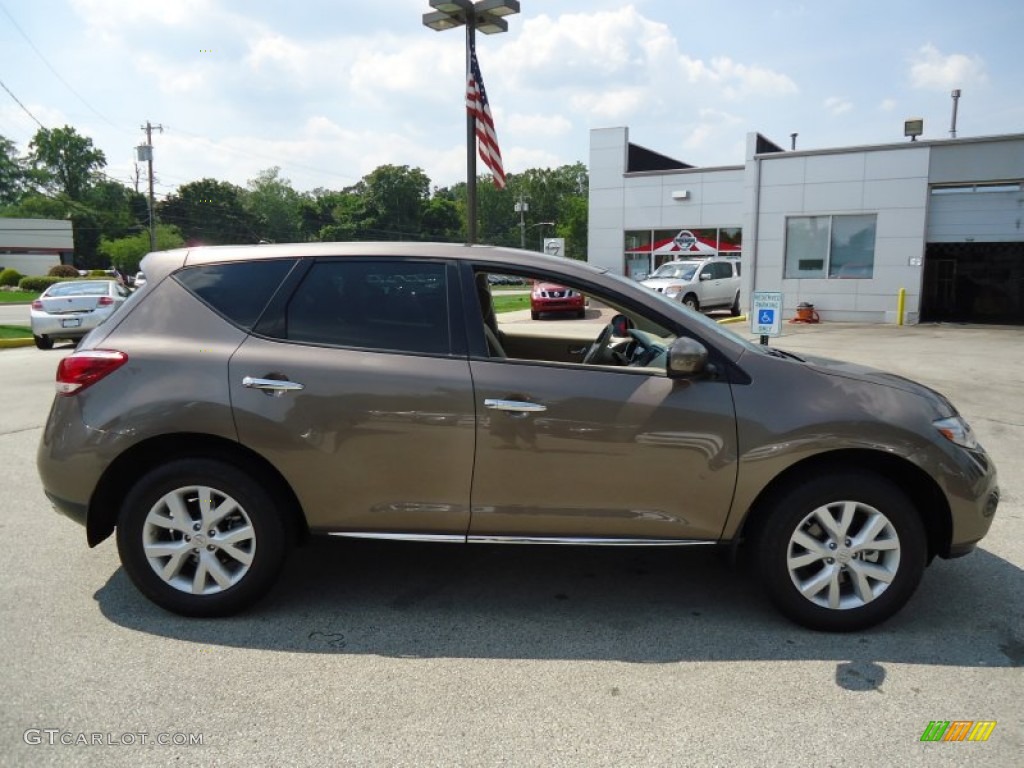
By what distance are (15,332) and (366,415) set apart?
1905 cm

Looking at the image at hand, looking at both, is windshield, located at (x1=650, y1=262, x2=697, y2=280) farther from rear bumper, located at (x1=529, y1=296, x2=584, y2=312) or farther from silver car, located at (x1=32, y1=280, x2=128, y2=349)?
silver car, located at (x1=32, y1=280, x2=128, y2=349)

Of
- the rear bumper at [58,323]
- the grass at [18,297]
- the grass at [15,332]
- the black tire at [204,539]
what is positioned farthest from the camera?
the grass at [18,297]

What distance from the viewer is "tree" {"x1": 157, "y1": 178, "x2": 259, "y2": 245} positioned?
9469 centimetres

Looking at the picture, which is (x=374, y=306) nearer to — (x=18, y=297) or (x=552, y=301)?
(x=552, y=301)

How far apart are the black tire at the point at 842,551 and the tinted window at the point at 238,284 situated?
2532 millimetres

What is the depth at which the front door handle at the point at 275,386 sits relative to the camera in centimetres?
330

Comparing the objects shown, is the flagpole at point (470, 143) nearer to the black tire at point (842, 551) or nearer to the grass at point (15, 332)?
the black tire at point (842, 551)

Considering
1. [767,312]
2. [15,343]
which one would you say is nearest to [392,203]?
[15,343]

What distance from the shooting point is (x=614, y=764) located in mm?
2441

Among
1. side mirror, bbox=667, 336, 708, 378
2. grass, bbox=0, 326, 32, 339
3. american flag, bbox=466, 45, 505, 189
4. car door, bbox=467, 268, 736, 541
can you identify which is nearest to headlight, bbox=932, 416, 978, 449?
car door, bbox=467, 268, 736, 541

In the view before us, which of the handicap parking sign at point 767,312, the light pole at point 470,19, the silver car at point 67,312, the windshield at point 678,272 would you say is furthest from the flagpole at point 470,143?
the windshield at point 678,272

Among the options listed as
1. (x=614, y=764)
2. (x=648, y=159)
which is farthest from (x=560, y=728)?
(x=648, y=159)

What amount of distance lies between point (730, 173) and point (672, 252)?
11.6 ft

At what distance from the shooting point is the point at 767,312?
802 cm
